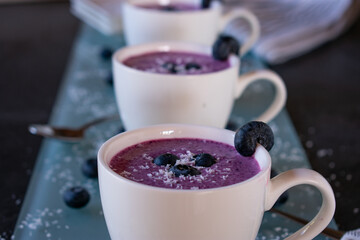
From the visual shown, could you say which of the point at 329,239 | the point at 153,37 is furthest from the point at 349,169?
the point at 153,37

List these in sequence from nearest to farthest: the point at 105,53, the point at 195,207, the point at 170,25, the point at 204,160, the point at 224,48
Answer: the point at 195,207 → the point at 204,160 → the point at 224,48 → the point at 170,25 → the point at 105,53

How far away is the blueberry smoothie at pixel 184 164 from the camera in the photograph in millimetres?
703

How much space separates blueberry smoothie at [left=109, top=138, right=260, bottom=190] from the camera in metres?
0.70

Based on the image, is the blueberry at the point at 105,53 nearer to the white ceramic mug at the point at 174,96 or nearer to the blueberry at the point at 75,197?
the white ceramic mug at the point at 174,96

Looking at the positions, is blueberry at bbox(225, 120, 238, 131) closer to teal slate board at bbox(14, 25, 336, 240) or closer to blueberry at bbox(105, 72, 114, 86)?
teal slate board at bbox(14, 25, 336, 240)

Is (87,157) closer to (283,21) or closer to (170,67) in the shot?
(170,67)

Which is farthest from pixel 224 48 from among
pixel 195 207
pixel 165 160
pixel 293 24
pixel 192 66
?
pixel 293 24

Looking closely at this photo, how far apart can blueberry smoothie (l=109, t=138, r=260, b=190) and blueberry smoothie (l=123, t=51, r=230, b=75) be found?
270 mm

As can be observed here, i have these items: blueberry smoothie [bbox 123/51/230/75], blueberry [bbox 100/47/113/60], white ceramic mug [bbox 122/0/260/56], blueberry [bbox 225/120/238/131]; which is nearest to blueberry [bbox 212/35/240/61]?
blueberry smoothie [bbox 123/51/230/75]

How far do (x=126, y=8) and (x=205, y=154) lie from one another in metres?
0.79

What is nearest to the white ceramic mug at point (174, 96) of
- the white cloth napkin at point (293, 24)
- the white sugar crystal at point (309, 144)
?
the white sugar crystal at point (309, 144)

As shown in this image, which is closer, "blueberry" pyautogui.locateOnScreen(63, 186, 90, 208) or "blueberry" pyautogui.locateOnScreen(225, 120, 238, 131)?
"blueberry" pyautogui.locateOnScreen(63, 186, 90, 208)

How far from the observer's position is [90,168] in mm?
1004

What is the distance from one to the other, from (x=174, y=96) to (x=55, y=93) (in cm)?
58
